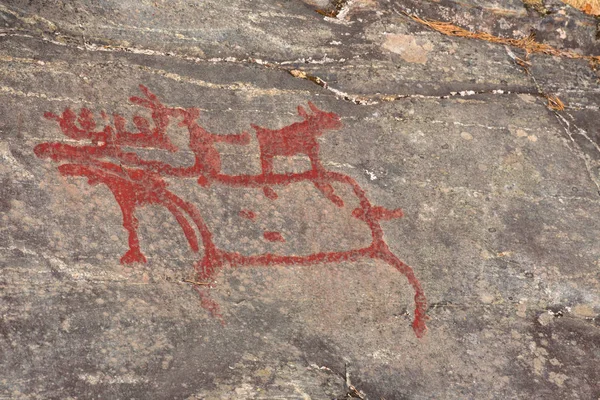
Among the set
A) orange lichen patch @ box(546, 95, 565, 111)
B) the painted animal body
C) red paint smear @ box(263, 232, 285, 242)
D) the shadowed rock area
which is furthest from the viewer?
orange lichen patch @ box(546, 95, 565, 111)

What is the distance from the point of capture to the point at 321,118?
3.00m

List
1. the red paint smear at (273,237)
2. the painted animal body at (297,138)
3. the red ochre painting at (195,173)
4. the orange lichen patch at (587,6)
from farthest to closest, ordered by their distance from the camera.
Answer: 1. the orange lichen patch at (587,6)
2. the painted animal body at (297,138)
3. the red paint smear at (273,237)
4. the red ochre painting at (195,173)

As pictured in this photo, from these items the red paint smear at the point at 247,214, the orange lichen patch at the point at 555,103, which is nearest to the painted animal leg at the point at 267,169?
the red paint smear at the point at 247,214

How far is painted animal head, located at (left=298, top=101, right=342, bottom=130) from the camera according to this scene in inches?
118

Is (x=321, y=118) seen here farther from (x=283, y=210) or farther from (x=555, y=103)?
(x=555, y=103)

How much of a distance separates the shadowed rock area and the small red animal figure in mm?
11

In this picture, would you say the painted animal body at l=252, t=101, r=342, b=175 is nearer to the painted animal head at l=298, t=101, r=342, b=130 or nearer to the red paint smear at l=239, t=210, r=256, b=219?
the painted animal head at l=298, t=101, r=342, b=130

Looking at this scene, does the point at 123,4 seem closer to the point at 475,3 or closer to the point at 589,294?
the point at 475,3

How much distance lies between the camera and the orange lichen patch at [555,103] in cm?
325

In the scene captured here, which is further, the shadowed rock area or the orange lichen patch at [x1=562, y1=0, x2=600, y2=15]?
the orange lichen patch at [x1=562, y1=0, x2=600, y2=15]

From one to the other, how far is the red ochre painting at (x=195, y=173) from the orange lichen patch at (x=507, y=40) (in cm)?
94

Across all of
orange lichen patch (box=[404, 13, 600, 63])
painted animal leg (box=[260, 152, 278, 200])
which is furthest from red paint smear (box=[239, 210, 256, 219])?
orange lichen patch (box=[404, 13, 600, 63])

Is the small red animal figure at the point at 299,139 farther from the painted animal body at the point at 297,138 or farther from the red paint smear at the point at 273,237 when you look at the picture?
the red paint smear at the point at 273,237

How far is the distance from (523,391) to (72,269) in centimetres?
207
